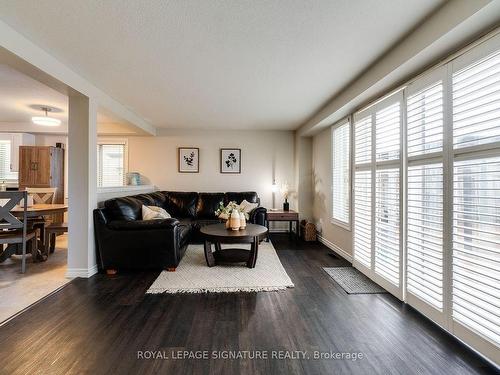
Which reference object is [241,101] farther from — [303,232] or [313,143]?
[303,232]

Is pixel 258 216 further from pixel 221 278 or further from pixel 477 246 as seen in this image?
pixel 477 246

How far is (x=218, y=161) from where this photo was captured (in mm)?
5832

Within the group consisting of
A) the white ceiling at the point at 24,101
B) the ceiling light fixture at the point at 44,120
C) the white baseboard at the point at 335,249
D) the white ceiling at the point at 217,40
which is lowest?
the white baseboard at the point at 335,249

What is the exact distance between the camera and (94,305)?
240 cm

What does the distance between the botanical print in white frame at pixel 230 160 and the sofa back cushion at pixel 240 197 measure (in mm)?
674

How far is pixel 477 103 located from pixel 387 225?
1.42 m

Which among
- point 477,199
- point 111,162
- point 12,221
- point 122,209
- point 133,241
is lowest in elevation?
point 133,241

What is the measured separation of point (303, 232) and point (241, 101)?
2951mm

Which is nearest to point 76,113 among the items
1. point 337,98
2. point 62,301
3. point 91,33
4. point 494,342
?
point 91,33

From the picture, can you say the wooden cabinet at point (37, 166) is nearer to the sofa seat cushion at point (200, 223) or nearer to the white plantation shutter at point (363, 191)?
the sofa seat cushion at point (200, 223)

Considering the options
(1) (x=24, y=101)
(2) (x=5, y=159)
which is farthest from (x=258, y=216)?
(2) (x=5, y=159)

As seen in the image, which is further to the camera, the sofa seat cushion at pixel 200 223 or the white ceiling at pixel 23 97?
the sofa seat cushion at pixel 200 223

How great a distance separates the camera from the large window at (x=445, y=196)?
5.26 feet

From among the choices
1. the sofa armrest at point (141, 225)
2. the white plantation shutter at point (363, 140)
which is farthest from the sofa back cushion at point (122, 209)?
the white plantation shutter at point (363, 140)
